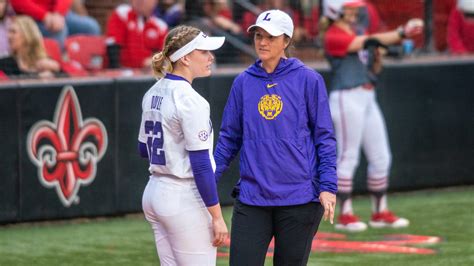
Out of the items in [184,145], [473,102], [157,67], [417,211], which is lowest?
[417,211]

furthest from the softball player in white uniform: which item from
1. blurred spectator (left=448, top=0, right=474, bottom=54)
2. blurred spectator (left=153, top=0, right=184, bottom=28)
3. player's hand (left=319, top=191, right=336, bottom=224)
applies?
blurred spectator (left=448, top=0, right=474, bottom=54)

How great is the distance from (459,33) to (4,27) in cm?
526

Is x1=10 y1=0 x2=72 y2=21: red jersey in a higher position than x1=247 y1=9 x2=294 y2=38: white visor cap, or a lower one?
lower

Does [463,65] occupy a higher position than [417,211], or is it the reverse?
[463,65]

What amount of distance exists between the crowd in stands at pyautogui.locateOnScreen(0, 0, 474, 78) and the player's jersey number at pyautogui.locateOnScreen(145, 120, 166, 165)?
4789 millimetres

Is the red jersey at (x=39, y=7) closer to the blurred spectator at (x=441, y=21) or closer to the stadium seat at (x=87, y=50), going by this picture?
the stadium seat at (x=87, y=50)

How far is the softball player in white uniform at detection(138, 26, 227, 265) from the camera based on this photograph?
16.9 feet

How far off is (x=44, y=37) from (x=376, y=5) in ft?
14.1

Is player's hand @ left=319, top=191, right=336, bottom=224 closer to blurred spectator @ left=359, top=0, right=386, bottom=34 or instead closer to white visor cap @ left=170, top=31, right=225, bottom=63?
white visor cap @ left=170, top=31, right=225, bottom=63

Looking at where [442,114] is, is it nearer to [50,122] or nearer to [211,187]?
[50,122]

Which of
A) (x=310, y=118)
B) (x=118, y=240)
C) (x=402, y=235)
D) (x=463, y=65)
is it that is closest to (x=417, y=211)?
(x=402, y=235)

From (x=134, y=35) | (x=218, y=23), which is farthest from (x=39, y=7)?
(x=218, y=23)

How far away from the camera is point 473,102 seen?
480 inches

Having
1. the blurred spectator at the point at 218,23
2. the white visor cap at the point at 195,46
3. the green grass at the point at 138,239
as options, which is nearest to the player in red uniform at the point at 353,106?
the green grass at the point at 138,239
